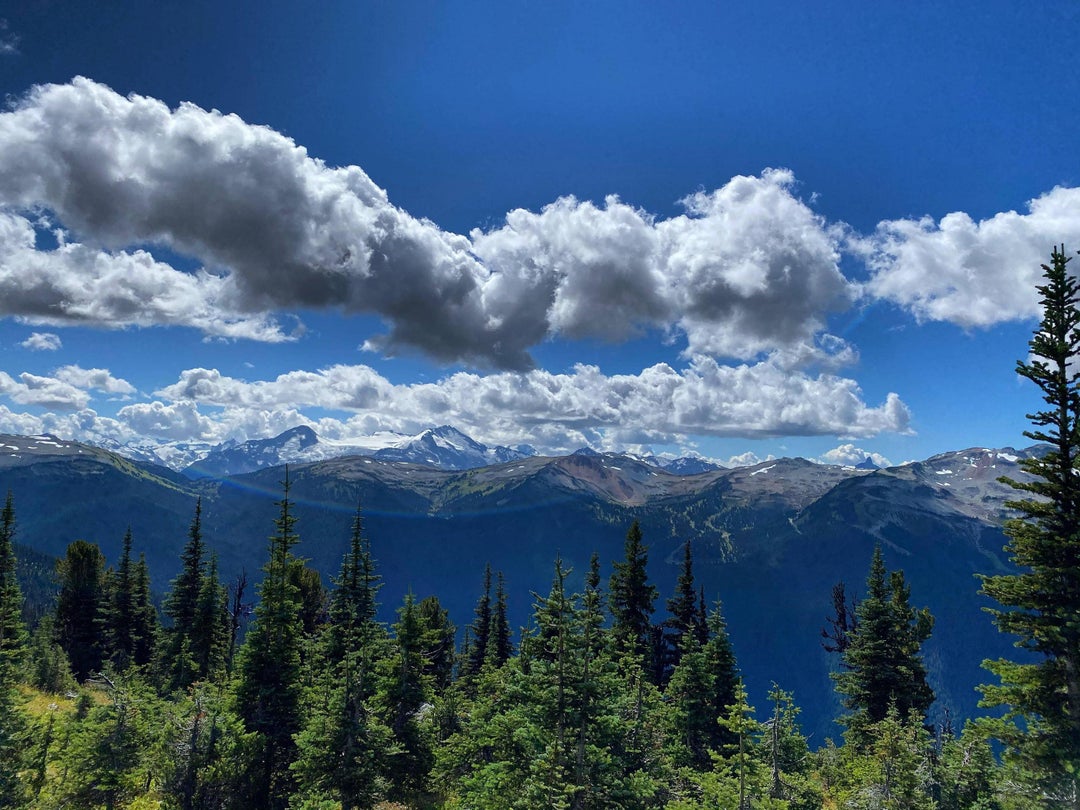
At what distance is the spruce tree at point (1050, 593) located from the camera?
702 inches

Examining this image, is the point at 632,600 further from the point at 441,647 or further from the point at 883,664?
the point at 441,647

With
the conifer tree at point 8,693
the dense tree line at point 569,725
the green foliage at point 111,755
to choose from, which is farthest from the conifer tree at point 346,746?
the conifer tree at point 8,693

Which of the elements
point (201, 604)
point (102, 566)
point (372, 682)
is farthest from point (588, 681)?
point (102, 566)

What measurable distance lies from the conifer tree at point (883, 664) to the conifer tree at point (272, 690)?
3712cm

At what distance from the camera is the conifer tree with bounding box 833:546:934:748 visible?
41250 millimetres

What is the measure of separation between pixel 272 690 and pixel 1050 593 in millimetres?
34344

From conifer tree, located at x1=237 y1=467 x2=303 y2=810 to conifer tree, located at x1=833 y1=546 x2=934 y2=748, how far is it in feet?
122

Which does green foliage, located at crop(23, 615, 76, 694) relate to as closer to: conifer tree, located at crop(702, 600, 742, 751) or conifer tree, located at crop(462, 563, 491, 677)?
conifer tree, located at crop(462, 563, 491, 677)

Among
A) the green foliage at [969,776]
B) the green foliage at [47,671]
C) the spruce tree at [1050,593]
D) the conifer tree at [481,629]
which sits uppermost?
the spruce tree at [1050,593]

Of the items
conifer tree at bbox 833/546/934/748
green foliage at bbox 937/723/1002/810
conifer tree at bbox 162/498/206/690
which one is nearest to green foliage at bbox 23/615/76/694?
conifer tree at bbox 162/498/206/690

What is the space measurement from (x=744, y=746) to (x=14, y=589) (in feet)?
166

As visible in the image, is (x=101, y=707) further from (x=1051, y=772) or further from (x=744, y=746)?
(x=1051, y=772)

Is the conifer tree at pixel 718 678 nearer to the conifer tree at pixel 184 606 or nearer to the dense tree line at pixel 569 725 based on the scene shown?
the dense tree line at pixel 569 725

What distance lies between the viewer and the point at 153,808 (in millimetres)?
24281
